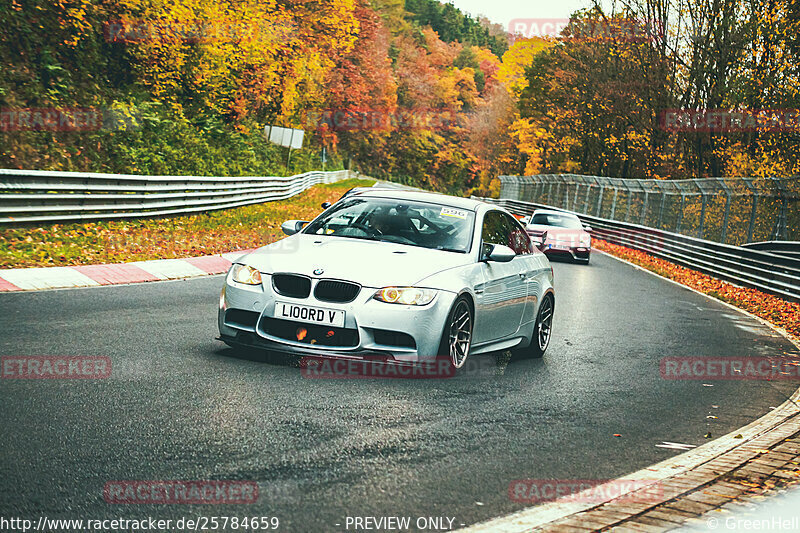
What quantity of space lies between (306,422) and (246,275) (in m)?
2.18

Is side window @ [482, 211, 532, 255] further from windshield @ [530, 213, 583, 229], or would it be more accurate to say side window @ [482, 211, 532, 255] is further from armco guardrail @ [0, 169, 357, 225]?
windshield @ [530, 213, 583, 229]

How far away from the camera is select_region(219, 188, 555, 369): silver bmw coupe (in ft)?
24.5

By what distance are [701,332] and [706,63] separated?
2759 cm

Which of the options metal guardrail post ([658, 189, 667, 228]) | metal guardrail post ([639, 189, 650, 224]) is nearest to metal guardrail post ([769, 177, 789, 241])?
metal guardrail post ([658, 189, 667, 228])

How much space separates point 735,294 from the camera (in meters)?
20.6

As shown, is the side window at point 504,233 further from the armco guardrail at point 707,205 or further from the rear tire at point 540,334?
the armco guardrail at point 707,205

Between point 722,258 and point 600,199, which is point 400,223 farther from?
point 600,199

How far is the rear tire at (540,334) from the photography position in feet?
32.0

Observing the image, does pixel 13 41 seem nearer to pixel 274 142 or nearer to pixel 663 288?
pixel 663 288

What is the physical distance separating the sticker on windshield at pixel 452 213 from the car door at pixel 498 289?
8.7 inches

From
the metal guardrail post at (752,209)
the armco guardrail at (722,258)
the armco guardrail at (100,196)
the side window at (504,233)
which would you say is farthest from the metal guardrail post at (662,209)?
the side window at (504,233)

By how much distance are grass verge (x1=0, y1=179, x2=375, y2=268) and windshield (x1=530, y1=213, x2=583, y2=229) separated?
7.70m

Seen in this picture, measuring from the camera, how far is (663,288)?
20.6 meters

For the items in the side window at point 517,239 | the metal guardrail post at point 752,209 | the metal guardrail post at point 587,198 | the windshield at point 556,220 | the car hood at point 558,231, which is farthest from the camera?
the metal guardrail post at point 587,198
